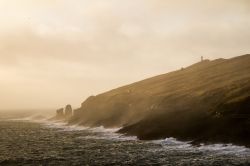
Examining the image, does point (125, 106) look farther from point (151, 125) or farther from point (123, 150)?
point (123, 150)

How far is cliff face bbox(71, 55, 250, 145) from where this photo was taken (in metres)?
87.9

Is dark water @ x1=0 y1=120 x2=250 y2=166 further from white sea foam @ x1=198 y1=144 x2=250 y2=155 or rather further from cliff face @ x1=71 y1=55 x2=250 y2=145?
cliff face @ x1=71 y1=55 x2=250 y2=145

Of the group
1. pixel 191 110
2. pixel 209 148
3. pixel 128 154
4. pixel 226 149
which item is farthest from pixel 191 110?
pixel 128 154

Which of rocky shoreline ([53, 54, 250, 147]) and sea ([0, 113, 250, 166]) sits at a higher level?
rocky shoreline ([53, 54, 250, 147])

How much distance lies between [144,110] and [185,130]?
4999 centimetres

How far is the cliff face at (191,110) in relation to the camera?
87.9 m

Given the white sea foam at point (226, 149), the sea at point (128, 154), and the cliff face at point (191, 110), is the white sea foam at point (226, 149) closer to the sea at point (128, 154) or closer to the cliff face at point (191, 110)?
the sea at point (128, 154)

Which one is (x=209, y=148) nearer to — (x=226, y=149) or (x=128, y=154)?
(x=226, y=149)

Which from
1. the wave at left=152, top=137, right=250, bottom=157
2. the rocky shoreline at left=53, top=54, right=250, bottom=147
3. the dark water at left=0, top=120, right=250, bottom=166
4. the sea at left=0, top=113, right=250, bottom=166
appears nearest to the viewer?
the sea at left=0, top=113, right=250, bottom=166

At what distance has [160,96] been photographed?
150 m

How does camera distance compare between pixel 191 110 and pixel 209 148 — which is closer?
pixel 209 148

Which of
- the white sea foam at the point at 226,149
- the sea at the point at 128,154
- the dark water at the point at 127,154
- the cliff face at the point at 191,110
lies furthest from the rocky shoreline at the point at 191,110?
the dark water at the point at 127,154

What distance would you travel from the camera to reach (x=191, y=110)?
110 metres

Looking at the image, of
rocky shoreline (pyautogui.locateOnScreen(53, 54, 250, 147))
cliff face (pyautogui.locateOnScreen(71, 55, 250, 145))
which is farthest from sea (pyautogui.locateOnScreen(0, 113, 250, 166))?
cliff face (pyautogui.locateOnScreen(71, 55, 250, 145))
